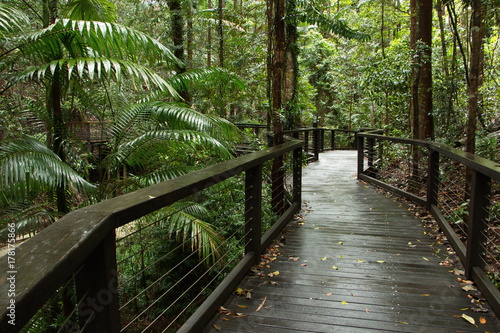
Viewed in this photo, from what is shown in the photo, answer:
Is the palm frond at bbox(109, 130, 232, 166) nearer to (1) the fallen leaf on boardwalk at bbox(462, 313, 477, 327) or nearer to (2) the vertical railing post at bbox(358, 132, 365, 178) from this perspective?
(1) the fallen leaf on boardwalk at bbox(462, 313, 477, 327)

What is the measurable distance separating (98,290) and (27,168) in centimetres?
157

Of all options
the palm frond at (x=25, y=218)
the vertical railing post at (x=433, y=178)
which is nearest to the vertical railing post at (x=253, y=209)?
the palm frond at (x=25, y=218)

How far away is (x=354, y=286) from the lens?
3.23m

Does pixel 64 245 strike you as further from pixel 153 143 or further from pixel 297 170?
pixel 297 170

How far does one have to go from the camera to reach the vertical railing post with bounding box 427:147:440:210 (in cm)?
517

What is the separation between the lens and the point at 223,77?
21.6 feet

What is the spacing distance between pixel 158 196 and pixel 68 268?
2.54ft

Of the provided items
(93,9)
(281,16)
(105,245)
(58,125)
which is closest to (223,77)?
(281,16)

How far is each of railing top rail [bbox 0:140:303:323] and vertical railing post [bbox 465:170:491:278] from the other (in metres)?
2.47

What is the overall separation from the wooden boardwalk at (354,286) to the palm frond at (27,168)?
158 cm

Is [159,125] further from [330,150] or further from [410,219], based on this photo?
[330,150]

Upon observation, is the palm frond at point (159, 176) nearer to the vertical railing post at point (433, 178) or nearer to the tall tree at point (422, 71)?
the vertical railing post at point (433, 178)

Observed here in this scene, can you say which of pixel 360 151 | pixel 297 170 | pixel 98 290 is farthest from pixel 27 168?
pixel 360 151

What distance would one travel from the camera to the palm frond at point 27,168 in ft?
8.36
